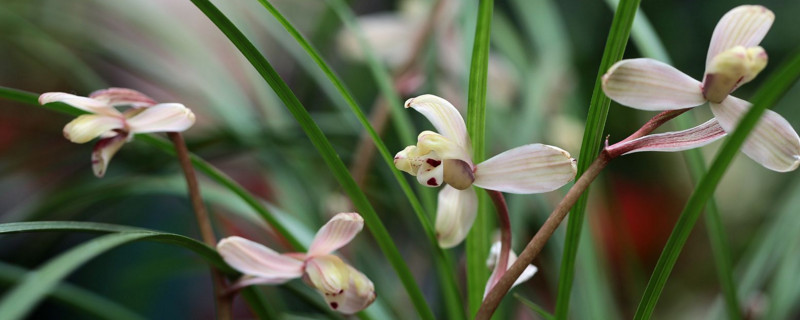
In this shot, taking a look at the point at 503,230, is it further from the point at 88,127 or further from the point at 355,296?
the point at 88,127

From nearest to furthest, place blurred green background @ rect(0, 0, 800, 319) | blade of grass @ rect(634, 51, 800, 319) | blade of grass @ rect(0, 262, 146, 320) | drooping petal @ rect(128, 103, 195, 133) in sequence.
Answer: blade of grass @ rect(634, 51, 800, 319), drooping petal @ rect(128, 103, 195, 133), blade of grass @ rect(0, 262, 146, 320), blurred green background @ rect(0, 0, 800, 319)

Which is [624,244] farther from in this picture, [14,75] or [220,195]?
[14,75]

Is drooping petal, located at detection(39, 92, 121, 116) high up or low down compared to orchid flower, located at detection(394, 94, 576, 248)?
up

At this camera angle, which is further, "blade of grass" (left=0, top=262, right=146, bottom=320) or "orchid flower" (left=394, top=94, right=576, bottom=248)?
"blade of grass" (left=0, top=262, right=146, bottom=320)

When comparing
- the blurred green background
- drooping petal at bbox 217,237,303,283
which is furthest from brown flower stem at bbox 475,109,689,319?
the blurred green background

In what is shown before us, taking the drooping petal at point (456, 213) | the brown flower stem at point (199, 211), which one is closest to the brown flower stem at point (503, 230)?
the drooping petal at point (456, 213)

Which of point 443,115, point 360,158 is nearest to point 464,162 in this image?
point 443,115

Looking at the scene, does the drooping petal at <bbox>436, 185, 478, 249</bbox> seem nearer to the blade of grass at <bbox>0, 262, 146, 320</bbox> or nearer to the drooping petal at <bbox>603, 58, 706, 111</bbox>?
the drooping petal at <bbox>603, 58, 706, 111</bbox>

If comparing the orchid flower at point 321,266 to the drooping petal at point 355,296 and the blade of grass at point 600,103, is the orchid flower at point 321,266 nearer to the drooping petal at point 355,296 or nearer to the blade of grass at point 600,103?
the drooping petal at point 355,296
